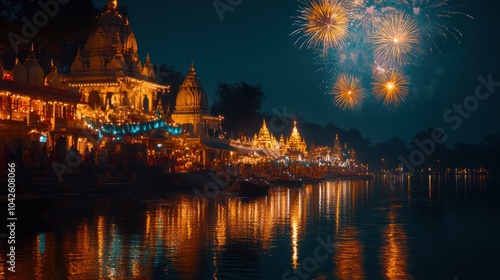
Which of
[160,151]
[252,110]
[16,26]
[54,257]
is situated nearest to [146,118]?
[160,151]

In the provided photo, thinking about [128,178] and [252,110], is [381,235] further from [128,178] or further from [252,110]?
[252,110]

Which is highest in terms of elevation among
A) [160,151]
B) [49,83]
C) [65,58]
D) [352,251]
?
[65,58]

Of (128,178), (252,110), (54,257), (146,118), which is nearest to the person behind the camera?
(54,257)

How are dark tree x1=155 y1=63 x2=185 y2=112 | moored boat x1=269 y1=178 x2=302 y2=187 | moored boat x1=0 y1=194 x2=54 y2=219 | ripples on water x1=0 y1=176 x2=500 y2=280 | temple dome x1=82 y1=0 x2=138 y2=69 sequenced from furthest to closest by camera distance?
dark tree x1=155 y1=63 x2=185 y2=112 → moored boat x1=269 y1=178 x2=302 y2=187 → temple dome x1=82 y1=0 x2=138 y2=69 → moored boat x1=0 y1=194 x2=54 y2=219 → ripples on water x1=0 y1=176 x2=500 y2=280

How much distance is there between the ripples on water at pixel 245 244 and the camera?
13.5 metres

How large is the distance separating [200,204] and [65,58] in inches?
1557

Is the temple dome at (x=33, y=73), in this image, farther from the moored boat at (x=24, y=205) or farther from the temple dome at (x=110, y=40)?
the moored boat at (x=24, y=205)

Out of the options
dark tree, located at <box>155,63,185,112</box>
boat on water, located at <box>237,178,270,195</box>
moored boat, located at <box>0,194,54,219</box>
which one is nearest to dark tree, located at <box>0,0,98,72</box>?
boat on water, located at <box>237,178,270,195</box>

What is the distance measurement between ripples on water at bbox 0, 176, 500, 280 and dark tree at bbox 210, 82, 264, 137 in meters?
73.7

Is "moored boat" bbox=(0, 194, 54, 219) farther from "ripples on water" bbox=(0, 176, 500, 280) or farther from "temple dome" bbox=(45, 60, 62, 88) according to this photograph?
"temple dome" bbox=(45, 60, 62, 88)

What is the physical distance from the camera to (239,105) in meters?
102

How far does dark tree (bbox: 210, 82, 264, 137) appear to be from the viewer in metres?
102

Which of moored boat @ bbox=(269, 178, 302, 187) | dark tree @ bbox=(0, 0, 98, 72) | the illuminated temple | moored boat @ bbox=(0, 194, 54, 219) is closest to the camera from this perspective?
→ moored boat @ bbox=(0, 194, 54, 219)

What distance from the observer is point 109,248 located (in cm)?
1598
